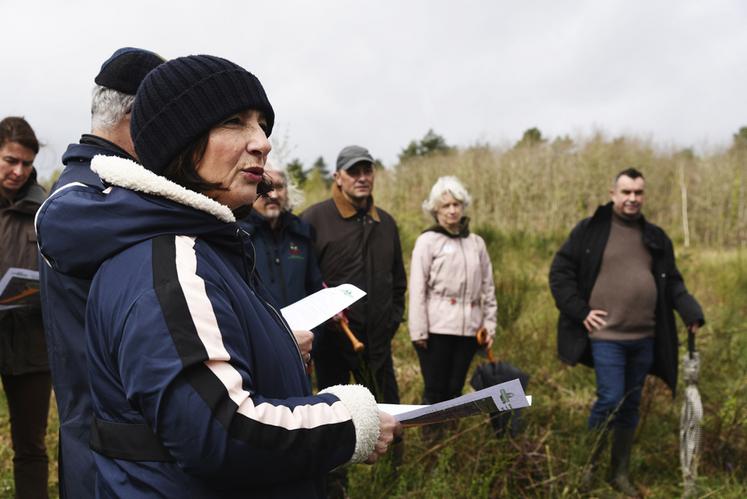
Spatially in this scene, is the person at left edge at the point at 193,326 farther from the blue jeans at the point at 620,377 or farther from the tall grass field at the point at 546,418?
the blue jeans at the point at 620,377

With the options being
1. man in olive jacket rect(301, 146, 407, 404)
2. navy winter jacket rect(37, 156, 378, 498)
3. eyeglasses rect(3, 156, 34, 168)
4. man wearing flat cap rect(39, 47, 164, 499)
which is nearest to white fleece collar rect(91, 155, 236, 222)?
navy winter jacket rect(37, 156, 378, 498)

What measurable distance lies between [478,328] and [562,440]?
91 centimetres

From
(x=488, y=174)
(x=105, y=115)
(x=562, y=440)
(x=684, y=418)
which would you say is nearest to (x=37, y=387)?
(x=105, y=115)

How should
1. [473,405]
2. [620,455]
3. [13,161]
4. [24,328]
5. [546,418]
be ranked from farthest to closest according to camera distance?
[546,418] < [620,455] < [13,161] < [24,328] < [473,405]

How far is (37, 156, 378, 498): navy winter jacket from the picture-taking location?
1.11 metres

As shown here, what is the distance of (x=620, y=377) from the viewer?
4.39 m

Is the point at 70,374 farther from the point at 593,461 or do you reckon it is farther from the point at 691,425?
the point at 691,425

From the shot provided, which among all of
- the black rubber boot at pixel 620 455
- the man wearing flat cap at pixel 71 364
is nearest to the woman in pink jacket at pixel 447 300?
the black rubber boot at pixel 620 455

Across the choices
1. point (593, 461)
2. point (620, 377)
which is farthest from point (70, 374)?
point (620, 377)

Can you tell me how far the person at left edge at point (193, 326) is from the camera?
1.11 metres

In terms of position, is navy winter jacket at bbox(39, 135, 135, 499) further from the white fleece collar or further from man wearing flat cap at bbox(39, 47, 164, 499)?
the white fleece collar

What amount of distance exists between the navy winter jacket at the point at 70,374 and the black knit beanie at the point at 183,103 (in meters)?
0.58

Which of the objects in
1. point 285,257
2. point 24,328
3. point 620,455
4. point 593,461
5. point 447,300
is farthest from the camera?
point 447,300

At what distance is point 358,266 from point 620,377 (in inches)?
74.6
